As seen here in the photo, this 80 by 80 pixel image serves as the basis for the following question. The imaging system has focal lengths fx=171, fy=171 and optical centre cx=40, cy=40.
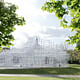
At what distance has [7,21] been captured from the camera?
15.5m

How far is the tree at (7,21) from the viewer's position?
1504cm

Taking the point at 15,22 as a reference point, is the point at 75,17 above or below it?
below

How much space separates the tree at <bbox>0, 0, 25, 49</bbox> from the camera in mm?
15039

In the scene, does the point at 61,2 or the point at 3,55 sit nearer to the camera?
the point at 61,2

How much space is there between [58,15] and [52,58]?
40889 mm

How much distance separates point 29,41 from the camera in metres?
55.2

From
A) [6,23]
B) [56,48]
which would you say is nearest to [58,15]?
[6,23]

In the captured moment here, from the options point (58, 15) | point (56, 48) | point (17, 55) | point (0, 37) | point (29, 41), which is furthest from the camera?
point (29, 41)

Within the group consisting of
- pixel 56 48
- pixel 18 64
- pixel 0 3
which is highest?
pixel 0 3

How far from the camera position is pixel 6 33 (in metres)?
15.6

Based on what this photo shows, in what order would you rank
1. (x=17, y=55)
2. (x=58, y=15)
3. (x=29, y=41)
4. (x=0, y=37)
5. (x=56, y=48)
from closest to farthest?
(x=58, y=15), (x=0, y=37), (x=17, y=55), (x=56, y=48), (x=29, y=41)

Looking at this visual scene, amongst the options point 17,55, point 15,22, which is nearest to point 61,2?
point 15,22

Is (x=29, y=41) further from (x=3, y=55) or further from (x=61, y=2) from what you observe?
(x=61, y=2)

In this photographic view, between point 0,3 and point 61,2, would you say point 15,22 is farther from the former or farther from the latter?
point 61,2
